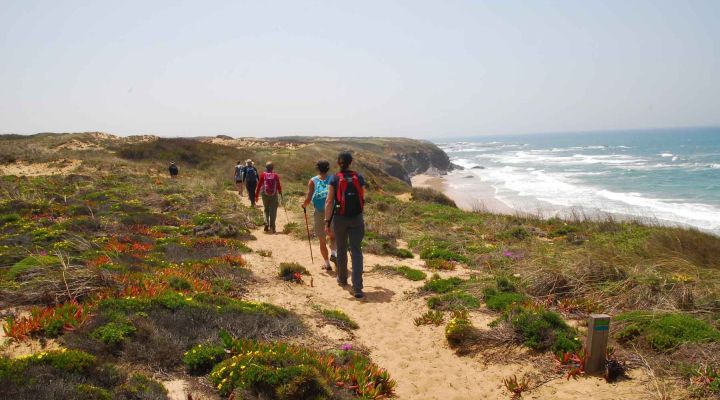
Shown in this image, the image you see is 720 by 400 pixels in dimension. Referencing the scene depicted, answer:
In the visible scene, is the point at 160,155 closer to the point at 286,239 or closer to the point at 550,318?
the point at 286,239

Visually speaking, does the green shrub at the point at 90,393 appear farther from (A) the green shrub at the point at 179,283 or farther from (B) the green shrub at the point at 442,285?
(B) the green shrub at the point at 442,285

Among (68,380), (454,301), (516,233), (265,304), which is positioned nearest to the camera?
(68,380)

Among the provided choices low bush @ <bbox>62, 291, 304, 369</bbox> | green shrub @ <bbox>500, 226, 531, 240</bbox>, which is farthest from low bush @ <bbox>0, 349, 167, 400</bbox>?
green shrub @ <bbox>500, 226, 531, 240</bbox>

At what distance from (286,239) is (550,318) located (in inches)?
309

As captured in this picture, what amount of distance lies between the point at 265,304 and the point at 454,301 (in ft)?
9.39

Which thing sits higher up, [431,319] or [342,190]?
[342,190]

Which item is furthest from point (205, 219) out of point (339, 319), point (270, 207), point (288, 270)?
point (339, 319)

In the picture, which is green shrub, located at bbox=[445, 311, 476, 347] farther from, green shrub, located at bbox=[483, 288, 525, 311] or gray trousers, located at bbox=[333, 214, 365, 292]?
gray trousers, located at bbox=[333, 214, 365, 292]

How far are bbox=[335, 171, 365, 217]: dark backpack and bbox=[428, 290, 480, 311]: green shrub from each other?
1.87 meters

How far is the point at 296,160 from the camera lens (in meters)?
34.4

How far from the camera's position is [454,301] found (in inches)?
269

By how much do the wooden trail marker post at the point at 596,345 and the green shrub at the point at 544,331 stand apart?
13.1 inches

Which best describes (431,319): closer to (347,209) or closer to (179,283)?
(347,209)

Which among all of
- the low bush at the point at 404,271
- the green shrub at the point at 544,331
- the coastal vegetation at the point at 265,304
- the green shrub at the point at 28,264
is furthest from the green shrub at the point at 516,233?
the green shrub at the point at 28,264
